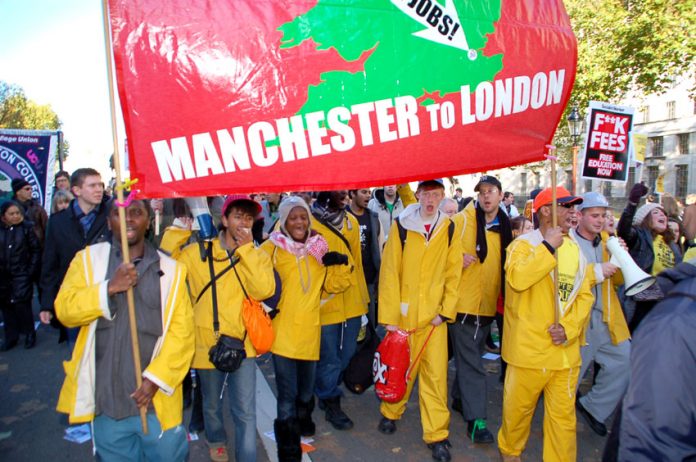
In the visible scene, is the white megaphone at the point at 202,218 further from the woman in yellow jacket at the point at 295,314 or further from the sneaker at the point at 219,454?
the sneaker at the point at 219,454

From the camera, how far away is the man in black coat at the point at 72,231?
4562 millimetres

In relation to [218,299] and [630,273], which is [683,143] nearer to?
[630,273]

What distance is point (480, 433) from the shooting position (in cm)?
427

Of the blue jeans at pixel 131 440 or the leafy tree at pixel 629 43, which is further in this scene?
the leafy tree at pixel 629 43

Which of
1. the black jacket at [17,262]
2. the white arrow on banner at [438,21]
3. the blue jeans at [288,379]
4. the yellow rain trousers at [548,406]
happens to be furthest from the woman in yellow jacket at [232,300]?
the black jacket at [17,262]

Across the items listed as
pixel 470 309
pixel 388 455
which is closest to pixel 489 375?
pixel 470 309

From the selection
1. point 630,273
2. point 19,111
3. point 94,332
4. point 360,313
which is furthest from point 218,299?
point 19,111

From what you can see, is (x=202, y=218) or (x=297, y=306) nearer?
(x=202, y=218)

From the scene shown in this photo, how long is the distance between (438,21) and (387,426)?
3.25m

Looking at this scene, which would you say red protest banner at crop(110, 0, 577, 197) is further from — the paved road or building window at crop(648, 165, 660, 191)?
building window at crop(648, 165, 660, 191)

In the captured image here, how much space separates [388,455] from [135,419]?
2.15 metres

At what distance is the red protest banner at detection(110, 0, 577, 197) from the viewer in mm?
2523

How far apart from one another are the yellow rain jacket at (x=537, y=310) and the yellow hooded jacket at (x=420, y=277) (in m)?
0.57

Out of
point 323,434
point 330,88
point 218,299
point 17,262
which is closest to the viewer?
point 330,88
